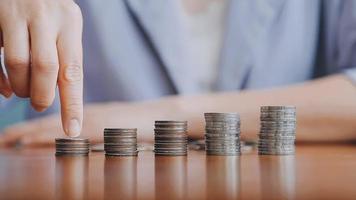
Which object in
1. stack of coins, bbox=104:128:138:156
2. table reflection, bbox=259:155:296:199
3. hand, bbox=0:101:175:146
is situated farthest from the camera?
hand, bbox=0:101:175:146

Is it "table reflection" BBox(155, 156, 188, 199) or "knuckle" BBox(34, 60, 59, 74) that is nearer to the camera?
"table reflection" BBox(155, 156, 188, 199)

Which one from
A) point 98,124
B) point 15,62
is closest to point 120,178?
point 15,62

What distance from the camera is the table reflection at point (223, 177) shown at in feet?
1.30

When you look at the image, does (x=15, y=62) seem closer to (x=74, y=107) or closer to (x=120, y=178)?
(x=74, y=107)

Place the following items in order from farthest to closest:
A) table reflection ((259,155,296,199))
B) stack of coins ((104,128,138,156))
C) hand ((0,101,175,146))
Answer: hand ((0,101,175,146)) → stack of coins ((104,128,138,156)) → table reflection ((259,155,296,199))

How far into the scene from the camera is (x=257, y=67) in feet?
5.44

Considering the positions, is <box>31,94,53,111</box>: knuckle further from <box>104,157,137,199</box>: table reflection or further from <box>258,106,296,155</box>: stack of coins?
<box>258,106,296,155</box>: stack of coins

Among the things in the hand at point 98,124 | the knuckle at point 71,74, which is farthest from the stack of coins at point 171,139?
the hand at point 98,124

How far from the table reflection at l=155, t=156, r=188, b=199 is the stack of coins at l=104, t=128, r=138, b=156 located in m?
0.06

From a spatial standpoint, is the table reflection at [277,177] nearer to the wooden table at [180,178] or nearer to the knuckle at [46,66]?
the wooden table at [180,178]

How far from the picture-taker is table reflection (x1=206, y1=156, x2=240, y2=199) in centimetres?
40

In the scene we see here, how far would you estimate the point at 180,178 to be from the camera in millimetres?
494

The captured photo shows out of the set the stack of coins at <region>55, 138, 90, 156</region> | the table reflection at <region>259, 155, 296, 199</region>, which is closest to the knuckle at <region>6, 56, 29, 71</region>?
the stack of coins at <region>55, 138, 90, 156</region>

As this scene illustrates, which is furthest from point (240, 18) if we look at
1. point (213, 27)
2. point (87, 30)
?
point (87, 30)
